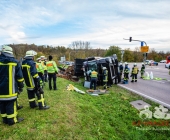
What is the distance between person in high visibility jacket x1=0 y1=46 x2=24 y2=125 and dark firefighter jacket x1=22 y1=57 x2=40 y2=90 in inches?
27.8

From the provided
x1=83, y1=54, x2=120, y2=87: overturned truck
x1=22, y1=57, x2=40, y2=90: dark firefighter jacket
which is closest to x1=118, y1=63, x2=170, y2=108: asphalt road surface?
x1=83, y1=54, x2=120, y2=87: overturned truck

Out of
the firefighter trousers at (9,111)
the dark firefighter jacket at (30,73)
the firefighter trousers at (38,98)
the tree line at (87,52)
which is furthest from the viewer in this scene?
the tree line at (87,52)

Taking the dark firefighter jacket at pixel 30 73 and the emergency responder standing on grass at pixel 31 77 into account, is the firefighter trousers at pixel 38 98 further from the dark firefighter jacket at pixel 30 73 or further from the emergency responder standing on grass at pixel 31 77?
the dark firefighter jacket at pixel 30 73

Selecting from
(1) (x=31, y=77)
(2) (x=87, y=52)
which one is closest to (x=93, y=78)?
(1) (x=31, y=77)

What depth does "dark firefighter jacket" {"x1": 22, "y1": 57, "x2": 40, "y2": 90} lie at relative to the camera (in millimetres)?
4426

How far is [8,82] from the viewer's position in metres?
3.52

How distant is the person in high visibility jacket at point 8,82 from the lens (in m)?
3.48

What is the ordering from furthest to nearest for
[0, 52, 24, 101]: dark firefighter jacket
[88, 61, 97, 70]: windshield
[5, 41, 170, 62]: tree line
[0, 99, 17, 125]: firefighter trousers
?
[5, 41, 170, 62]: tree line → [88, 61, 97, 70]: windshield → [0, 99, 17, 125]: firefighter trousers → [0, 52, 24, 101]: dark firefighter jacket

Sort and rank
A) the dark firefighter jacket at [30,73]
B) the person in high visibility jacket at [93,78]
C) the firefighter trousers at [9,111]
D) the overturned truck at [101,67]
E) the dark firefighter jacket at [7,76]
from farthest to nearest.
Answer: the overturned truck at [101,67]
the person in high visibility jacket at [93,78]
the dark firefighter jacket at [30,73]
the firefighter trousers at [9,111]
the dark firefighter jacket at [7,76]

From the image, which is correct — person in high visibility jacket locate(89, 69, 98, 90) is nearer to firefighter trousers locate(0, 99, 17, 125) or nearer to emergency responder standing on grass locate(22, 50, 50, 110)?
emergency responder standing on grass locate(22, 50, 50, 110)

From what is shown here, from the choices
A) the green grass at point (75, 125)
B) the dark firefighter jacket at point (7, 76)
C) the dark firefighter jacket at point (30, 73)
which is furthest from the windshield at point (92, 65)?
the dark firefighter jacket at point (7, 76)

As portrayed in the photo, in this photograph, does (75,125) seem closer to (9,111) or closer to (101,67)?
(9,111)

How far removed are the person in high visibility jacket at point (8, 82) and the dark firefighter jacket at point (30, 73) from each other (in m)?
0.71

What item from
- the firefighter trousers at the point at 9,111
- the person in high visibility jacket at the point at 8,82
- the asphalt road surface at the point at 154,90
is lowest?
the asphalt road surface at the point at 154,90
